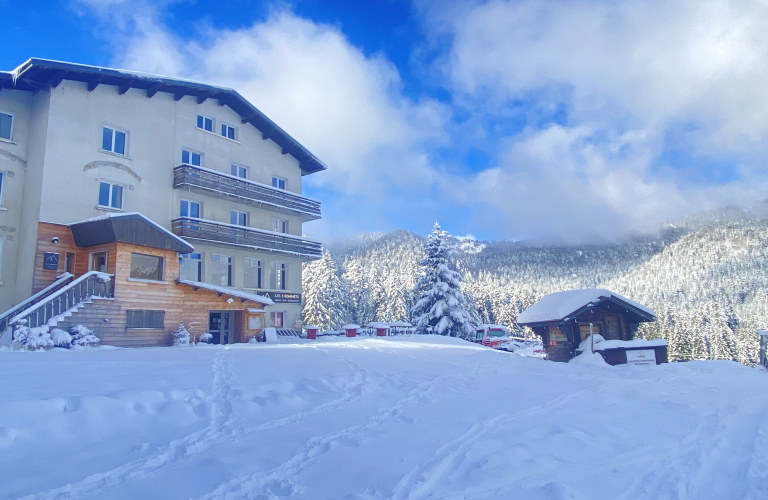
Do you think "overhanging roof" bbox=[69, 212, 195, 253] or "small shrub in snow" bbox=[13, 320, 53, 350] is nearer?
"small shrub in snow" bbox=[13, 320, 53, 350]

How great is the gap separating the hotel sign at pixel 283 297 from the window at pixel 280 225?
14.3 ft

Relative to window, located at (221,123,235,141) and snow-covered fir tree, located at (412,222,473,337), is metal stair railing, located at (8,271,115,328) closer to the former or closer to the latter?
window, located at (221,123,235,141)

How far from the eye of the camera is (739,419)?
891 cm

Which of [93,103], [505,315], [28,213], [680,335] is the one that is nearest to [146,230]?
[28,213]

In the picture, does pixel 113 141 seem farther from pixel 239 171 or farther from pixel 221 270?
pixel 221 270

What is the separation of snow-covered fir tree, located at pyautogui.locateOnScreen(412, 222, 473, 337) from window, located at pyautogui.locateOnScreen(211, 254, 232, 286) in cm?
1587

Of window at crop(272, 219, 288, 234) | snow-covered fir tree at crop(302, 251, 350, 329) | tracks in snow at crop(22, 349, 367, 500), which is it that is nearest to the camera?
tracks in snow at crop(22, 349, 367, 500)

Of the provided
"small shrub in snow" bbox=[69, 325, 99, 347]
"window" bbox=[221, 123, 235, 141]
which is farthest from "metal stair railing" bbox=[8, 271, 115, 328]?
"window" bbox=[221, 123, 235, 141]

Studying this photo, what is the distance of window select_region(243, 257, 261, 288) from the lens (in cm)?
2914

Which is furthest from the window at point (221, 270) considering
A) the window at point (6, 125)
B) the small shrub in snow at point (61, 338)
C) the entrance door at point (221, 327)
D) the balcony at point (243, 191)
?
the small shrub in snow at point (61, 338)

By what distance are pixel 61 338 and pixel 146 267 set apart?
583 cm

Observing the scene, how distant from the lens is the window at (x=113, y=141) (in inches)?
924

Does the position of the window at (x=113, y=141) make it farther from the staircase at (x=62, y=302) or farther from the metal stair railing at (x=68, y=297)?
the metal stair railing at (x=68, y=297)

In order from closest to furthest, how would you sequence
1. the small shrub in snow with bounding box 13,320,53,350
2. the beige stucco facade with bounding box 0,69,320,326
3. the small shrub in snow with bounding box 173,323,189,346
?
the small shrub in snow with bounding box 13,320,53,350
the small shrub in snow with bounding box 173,323,189,346
the beige stucco facade with bounding box 0,69,320,326
